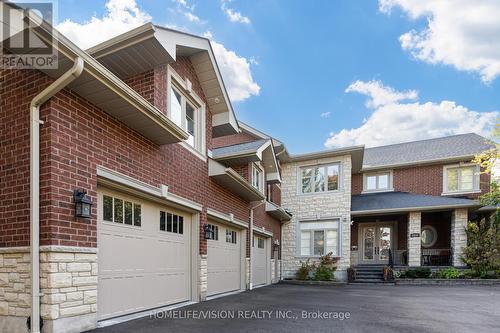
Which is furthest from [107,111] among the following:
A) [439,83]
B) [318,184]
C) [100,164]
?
[439,83]

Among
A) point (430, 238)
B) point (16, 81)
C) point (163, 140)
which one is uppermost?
point (16, 81)

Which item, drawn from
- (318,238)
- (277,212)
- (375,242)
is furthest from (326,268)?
(375,242)

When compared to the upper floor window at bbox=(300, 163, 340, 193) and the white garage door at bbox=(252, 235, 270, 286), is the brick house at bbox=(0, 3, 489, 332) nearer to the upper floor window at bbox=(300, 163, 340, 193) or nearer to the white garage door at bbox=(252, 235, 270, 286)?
the white garage door at bbox=(252, 235, 270, 286)

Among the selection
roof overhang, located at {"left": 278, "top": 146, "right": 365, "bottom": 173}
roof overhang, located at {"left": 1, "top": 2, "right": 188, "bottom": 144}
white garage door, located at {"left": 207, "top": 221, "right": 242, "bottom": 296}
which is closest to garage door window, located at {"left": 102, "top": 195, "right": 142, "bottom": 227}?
roof overhang, located at {"left": 1, "top": 2, "right": 188, "bottom": 144}

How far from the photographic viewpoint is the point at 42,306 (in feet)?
12.2

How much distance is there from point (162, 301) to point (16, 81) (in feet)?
15.0

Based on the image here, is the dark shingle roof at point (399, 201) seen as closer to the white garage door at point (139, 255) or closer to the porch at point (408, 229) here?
the porch at point (408, 229)

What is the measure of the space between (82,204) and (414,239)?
48.5 ft

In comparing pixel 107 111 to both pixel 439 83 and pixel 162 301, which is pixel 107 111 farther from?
pixel 439 83

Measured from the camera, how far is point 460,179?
1569 centimetres

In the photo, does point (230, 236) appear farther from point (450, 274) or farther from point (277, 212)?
point (450, 274)

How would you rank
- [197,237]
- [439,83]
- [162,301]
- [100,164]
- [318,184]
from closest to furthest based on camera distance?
1. [100,164]
2. [162,301]
3. [197,237]
4. [318,184]
5. [439,83]

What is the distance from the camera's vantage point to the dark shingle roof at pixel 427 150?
628 inches

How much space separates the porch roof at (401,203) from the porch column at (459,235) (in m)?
0.55
